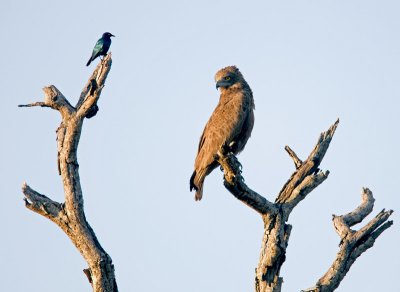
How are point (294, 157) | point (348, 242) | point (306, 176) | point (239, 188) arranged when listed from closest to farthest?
1. point (239, 188)
2. point (348, 242)
3. point (306, 176)
4. point (294, 157)

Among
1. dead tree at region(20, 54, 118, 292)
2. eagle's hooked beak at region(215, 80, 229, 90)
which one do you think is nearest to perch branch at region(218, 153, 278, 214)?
dead tree at region(20, 54, 118, 292)

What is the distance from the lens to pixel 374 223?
279 inches

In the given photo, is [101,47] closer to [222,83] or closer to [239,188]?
[222,83]

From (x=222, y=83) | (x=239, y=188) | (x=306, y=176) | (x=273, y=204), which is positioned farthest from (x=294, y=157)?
(x=222, y=83)

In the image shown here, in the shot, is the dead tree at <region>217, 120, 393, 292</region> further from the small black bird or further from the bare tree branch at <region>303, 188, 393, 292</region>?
the small black bird

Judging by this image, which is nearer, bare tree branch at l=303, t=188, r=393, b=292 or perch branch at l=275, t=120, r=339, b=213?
bare tree branch at l=303, t=188, r=393, b=292

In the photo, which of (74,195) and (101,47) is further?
(101,47)

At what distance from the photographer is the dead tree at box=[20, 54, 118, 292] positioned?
22.2 feet

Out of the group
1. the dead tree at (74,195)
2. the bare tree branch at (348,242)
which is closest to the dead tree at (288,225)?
the bare tree branch at (348,242)

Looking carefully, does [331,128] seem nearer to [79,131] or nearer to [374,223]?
[374,223]

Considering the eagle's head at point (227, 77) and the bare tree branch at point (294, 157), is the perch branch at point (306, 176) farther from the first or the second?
the eagle's head at point (227, 77)

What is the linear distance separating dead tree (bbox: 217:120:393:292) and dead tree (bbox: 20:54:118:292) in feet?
4.84

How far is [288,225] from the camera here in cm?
712

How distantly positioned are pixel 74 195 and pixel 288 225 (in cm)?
227
